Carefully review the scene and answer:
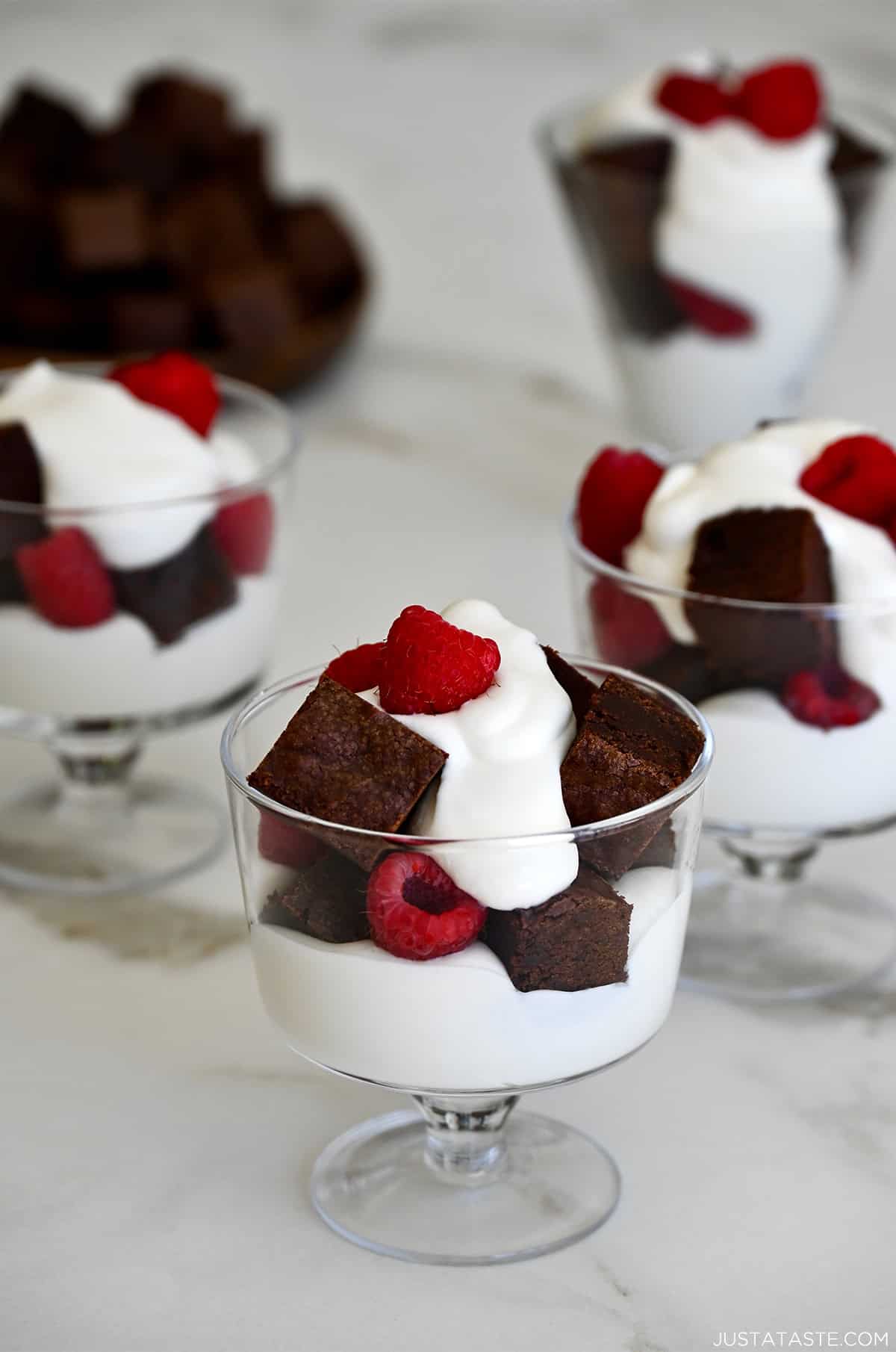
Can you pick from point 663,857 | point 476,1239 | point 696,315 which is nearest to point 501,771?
point 663,857

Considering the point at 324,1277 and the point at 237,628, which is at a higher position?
the point at 237,628

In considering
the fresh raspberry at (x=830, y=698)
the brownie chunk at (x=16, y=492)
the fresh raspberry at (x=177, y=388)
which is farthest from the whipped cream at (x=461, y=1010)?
the fresh raspberry at (x=177, y=388)

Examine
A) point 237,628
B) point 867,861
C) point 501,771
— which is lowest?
point 867,861

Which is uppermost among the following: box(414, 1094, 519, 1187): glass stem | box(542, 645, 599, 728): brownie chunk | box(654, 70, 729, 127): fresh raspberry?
box(654, 70, 729, 127): fresh raspberry

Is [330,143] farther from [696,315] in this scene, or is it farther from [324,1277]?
[324,1277]

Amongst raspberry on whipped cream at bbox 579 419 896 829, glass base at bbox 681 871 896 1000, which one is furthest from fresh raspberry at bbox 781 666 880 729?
glass base at bbox 681 871 896 1000

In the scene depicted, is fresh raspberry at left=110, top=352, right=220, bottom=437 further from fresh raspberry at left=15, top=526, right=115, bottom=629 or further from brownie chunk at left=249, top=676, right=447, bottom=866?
brownie chunk at left=249, top=676, right=447, bottom=866

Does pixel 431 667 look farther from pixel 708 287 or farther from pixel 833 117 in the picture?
pixel 833 117
